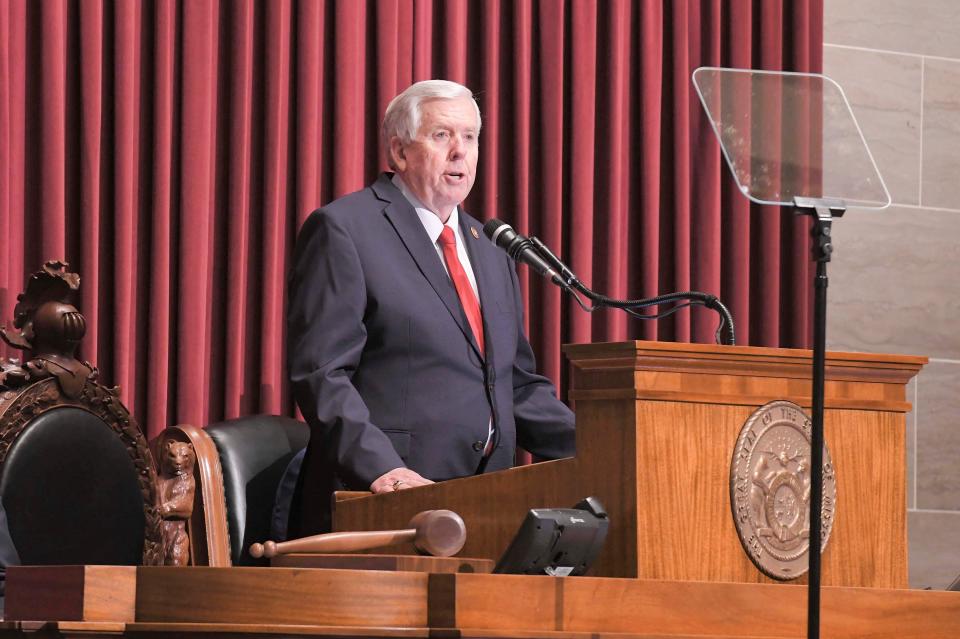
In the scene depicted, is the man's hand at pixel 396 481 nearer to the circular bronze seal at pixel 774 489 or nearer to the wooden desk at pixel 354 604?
the circular bronze seal at pixel 774 489

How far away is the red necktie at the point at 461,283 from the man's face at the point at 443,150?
8 cm

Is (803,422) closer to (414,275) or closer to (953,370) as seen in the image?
(414,275)

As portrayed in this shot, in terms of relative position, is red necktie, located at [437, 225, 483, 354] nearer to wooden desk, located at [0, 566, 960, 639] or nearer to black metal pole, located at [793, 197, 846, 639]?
black metal pole, located at [793, 197, 846, 639]

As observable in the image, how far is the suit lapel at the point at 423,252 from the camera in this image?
3.09 metres

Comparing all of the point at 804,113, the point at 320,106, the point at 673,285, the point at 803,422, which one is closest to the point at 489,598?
the point at 803,422

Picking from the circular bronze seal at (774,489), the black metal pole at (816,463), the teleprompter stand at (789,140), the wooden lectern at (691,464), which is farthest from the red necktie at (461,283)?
the black metal pole at (816,463)

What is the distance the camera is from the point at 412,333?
3012 mm

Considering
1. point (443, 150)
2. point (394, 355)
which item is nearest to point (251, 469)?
point (394, 355)

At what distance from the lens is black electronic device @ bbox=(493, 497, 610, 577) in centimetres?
172

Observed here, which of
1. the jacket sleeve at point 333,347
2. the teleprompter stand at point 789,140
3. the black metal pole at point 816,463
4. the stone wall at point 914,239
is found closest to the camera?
the black metal pole at point 816,463

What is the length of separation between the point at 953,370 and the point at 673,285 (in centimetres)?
102

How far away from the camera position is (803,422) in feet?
6.48

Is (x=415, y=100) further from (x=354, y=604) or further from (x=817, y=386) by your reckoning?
(x=354, y=604)

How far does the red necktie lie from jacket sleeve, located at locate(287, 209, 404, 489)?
0.80 feet
